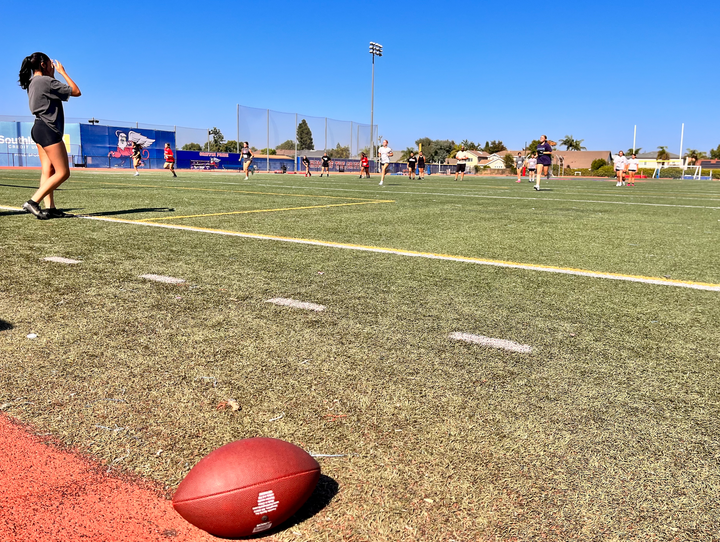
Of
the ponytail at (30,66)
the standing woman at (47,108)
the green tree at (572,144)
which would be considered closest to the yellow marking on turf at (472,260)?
the standing woman at (47,108)

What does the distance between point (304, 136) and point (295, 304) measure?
51574 millimetres

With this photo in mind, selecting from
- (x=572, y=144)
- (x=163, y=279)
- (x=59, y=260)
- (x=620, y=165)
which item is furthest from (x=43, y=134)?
(x=572, y=144)

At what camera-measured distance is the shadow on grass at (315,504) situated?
1.62 meters

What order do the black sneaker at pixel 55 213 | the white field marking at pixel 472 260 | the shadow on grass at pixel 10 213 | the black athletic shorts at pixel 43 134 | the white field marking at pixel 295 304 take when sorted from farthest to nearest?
1. the shadow on grass at pixel 10 213
2. the black sneaker at pixel 55 213
3. the black athletic shorts at pixel 43 134
4. the white field marking at pixel 472 260
5. the white field marking at pixel 295 304

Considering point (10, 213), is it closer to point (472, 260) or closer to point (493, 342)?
point (472, 260)

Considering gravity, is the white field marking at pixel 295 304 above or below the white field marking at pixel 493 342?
above

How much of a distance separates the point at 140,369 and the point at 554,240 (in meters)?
5.59

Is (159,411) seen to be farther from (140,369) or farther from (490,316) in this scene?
(490,316)

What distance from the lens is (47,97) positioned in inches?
280

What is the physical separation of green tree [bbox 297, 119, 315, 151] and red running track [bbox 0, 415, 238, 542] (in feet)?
170

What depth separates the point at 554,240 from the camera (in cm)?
709

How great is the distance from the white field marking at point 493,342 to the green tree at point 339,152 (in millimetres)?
53986

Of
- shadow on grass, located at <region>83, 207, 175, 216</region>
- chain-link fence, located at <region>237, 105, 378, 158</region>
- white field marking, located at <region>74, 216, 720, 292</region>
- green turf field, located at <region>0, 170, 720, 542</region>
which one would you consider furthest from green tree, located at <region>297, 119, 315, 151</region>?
green turf field, located at <region>0, 170, 720, 542</region>

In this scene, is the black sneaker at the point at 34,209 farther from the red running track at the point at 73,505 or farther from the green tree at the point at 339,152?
the green tree at the point at 339,152
